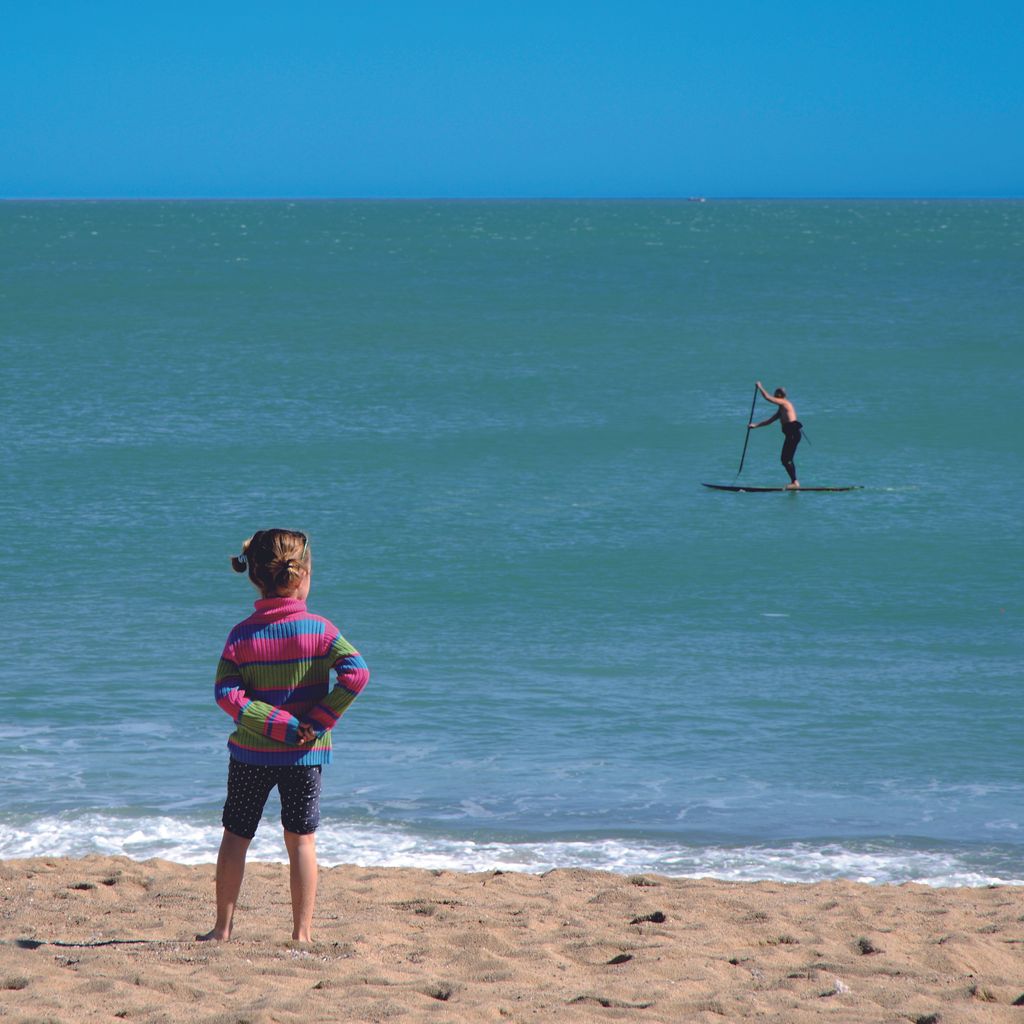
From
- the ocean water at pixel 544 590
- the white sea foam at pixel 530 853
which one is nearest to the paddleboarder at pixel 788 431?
the ocean water at pixel 544 590

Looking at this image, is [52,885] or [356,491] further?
[356,491]

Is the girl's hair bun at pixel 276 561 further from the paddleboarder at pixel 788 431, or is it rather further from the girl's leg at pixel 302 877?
the paddleboarder at pixel 788 431

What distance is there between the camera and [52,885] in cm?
646

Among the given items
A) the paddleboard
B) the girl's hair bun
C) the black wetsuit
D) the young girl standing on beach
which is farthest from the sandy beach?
the black wetsuit

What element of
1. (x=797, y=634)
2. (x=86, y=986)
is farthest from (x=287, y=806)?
(x=797, y=634)

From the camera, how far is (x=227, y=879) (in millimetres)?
5203

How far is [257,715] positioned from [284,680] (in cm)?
15

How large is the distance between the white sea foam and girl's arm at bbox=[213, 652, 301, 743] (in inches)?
112

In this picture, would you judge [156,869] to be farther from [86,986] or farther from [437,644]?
[437,644]

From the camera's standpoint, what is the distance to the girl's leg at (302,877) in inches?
200

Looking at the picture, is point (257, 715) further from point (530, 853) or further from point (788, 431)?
point (788, 431)

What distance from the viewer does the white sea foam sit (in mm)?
7492

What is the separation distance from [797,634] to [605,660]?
193 cm

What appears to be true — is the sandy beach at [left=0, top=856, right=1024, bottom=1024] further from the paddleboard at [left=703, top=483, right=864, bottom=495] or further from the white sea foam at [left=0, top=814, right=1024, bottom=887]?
the paddleboard at [left=703, top=483, right=864, bottom=495]
